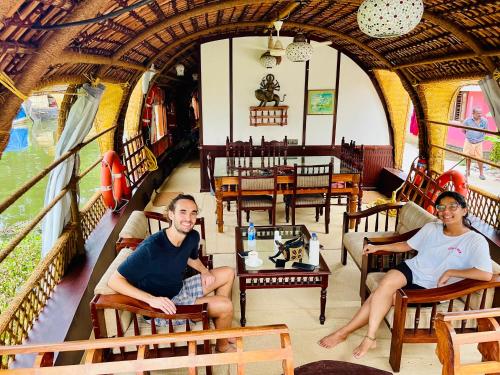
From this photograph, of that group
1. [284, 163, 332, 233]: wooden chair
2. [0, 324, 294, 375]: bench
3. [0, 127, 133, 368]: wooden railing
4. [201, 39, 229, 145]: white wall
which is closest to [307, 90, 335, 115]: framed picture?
[201, 39, 229, 145]: white wall

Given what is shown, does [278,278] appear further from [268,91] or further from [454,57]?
[268,91]

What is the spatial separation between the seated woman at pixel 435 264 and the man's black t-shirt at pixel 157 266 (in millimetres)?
1357

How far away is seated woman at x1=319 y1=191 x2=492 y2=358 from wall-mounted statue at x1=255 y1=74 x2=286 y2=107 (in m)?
4.81

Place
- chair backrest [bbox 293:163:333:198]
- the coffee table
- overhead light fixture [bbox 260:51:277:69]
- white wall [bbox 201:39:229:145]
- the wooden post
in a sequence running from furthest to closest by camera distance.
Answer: white wall [bbox 201:39:229:145] → overhead light fixture [bbox 260:51:277:69] → chair backrest [bbox 293:163:333:198] → the wooden post → the coffee table

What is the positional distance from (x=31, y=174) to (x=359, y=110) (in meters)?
11.0

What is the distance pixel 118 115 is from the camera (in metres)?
5.85

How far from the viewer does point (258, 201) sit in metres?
5.36

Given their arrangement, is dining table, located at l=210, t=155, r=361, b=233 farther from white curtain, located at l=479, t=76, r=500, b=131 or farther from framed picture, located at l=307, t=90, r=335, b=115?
framed picture, located at l=307, t=90, r=335, b=115

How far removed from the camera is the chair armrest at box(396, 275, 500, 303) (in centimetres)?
253

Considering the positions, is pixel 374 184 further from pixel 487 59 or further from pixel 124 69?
pixel 124 69

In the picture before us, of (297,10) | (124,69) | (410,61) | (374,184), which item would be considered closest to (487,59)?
(410,61)

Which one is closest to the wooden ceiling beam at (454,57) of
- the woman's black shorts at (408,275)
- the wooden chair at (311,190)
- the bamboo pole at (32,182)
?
the wooden chair at (311,190)

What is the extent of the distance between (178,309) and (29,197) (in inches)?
412

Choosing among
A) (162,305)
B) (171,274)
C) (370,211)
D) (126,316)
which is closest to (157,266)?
(171,274)
